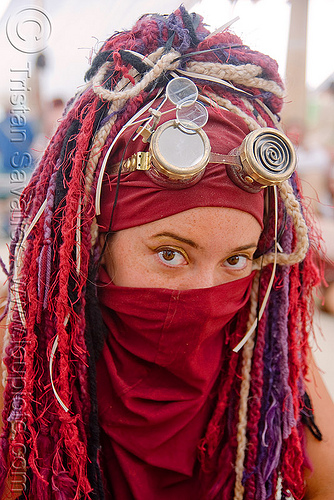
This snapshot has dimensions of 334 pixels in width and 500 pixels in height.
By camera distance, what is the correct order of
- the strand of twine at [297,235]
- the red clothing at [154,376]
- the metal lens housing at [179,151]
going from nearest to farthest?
the metal lens housing at [179,151] < the red clothing at [154,376] < the strand of twine at [297,235]

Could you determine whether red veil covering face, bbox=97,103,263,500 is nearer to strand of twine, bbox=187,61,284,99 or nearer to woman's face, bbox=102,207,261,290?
woman's face, bbox=102,207,261,290

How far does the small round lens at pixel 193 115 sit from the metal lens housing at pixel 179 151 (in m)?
0.02

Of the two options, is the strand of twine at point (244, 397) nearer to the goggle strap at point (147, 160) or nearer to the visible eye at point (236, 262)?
the visible eye at point (236, 262)

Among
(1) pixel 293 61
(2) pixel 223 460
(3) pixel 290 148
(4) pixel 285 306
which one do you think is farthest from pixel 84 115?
(1) pixel 293 61

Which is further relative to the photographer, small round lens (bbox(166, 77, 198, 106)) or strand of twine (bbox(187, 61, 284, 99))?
strand of twine (bbox(187, 61, 284, 99))

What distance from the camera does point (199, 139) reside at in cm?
107

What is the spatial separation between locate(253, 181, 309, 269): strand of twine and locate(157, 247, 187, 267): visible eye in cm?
35

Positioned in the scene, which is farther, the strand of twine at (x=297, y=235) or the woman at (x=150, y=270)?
the strand of twine at (x=297, y=235)

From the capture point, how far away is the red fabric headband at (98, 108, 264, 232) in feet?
3.52

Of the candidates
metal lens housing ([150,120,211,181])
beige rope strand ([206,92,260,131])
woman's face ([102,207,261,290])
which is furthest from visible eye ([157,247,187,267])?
beige rope strand ([206,92,260,131])

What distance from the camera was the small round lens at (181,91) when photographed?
3.62 ft

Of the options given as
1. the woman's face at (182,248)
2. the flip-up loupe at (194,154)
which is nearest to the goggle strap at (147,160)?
the flip-up loupe at (194,154)

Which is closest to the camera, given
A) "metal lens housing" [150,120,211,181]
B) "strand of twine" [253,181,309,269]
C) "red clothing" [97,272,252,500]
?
"metal lens housing" [150,120,211,181]

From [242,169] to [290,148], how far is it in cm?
17
